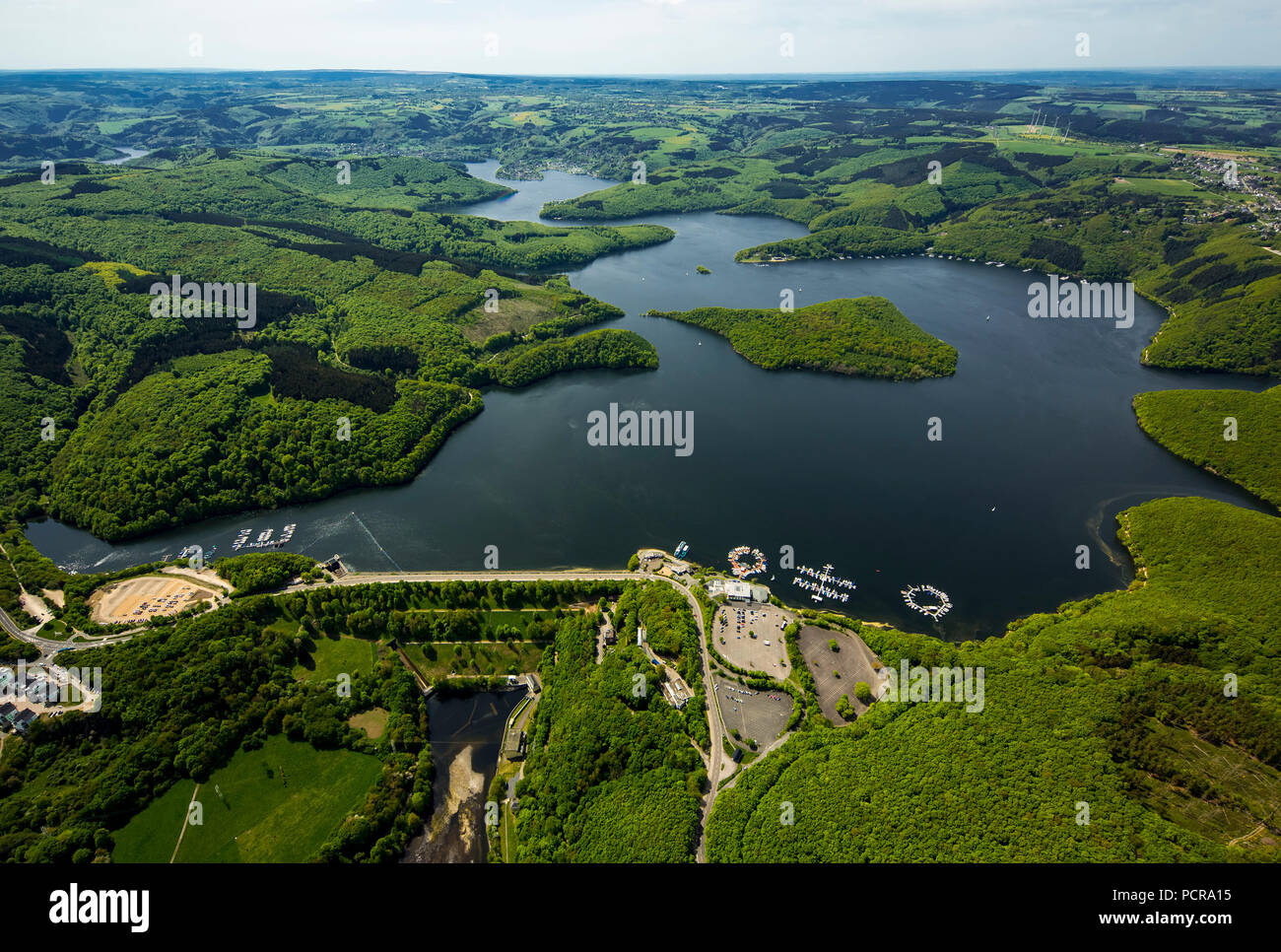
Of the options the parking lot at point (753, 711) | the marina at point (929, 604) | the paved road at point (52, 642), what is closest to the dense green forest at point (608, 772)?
the parking lot at point (753, 711)

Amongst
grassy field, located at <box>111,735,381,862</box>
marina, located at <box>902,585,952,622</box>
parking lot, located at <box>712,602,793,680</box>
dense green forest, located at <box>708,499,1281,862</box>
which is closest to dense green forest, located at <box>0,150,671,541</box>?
grassy field, located at <box>111,735,381,862</box>

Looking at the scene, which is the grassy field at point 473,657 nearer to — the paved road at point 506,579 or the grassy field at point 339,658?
the grassy field at point 339,658

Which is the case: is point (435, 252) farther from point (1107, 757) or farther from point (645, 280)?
point (1107, 757)

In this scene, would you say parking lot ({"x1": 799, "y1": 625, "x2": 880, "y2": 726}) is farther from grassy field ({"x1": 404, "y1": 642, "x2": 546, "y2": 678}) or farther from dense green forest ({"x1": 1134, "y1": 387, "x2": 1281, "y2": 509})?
dense green forest ({"x1": 1134, "y1": 387, "x2": 1281, "y2": 509})

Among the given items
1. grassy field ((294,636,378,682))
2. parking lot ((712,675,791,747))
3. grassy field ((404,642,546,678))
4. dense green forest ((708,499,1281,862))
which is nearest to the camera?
dense green forest ((708,499,1281,862))

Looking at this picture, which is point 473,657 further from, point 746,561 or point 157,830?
point 746,561

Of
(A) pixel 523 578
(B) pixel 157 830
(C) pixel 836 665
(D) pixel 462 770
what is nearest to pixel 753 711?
(C) pixel 836 665
